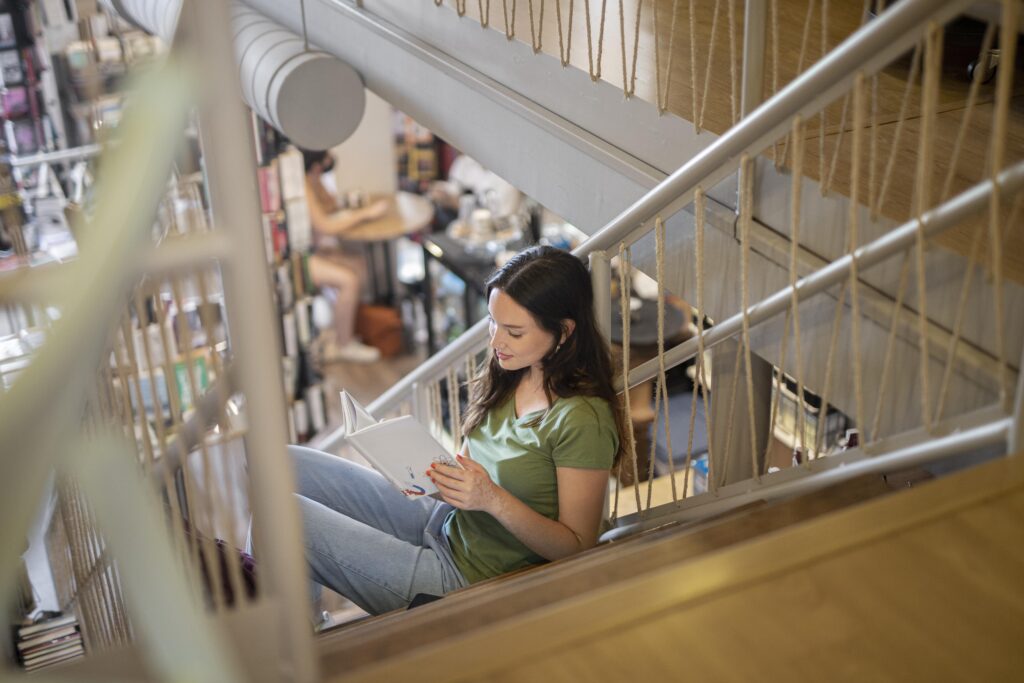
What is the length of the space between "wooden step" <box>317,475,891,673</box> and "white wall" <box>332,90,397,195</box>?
6.22 m

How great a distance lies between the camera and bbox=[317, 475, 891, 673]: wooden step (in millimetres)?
1369

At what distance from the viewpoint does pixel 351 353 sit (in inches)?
288

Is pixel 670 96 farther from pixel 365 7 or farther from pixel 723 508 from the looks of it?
pixel 365 7

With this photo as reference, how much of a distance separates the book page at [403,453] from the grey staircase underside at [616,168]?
27.4 inches

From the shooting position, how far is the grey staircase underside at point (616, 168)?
184 cm

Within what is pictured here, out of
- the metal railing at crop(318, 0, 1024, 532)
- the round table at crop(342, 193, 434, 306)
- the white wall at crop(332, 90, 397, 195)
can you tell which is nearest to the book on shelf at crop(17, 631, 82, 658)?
the metal railing at crop(318, 0, 1024, 532)

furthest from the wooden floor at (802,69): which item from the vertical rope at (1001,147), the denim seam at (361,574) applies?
the denim seam at (361,574)

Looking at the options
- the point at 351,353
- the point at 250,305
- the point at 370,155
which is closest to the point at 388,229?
the point at 351,353

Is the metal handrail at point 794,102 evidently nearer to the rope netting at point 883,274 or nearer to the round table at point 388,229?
the rope netting at point 883,274

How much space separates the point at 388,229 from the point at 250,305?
19.2ft

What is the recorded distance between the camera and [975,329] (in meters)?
1.78

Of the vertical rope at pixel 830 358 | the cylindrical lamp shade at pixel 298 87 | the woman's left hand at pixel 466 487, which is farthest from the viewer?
the cylindrical lamp shade at pixel 298 87

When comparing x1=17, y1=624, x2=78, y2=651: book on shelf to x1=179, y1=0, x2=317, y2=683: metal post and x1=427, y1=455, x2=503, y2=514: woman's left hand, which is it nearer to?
x1=427, y1=455, x2=503, y2=514: woman's left hand

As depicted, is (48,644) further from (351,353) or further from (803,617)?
(351,353)
